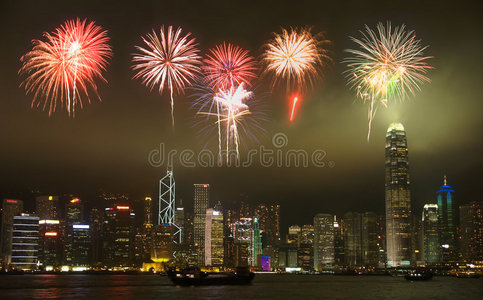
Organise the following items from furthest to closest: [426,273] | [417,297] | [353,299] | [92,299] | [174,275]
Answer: [426,273] → [174,275] → [417,297] → [353,299] → [92,299]

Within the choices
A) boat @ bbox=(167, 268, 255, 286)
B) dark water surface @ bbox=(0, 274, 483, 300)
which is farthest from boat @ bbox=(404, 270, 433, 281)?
boat @ bbox=(167, 268, 255, 286)

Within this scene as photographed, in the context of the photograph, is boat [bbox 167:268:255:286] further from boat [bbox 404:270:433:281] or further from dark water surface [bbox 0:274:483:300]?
boat [bbox 404:270:433:281]

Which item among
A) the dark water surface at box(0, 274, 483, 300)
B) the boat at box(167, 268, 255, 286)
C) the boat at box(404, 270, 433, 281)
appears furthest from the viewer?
the boat at box(404, 270, 433, 281)

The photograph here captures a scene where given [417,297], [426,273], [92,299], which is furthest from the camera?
[426,273]

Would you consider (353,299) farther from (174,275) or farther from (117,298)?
(174,275)

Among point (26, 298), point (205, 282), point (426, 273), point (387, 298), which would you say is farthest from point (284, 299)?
point (426, 273)

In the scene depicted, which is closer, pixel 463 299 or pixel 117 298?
pixel 117 298

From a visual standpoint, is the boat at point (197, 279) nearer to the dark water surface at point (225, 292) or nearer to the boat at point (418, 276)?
the dark water surface at point (225, 292)

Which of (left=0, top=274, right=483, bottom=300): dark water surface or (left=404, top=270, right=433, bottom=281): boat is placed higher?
(left=0, top=274, right=483, bottom=300): dark water surface

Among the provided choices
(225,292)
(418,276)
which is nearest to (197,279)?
(225,292)

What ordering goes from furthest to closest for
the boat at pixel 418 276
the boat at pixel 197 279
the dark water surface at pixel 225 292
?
the boat at pixel 418 276, the boat at pixel 197 279, the dark water surface at pixel 225 292

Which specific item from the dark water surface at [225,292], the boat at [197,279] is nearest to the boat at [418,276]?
the dark water surface at [225,292]
